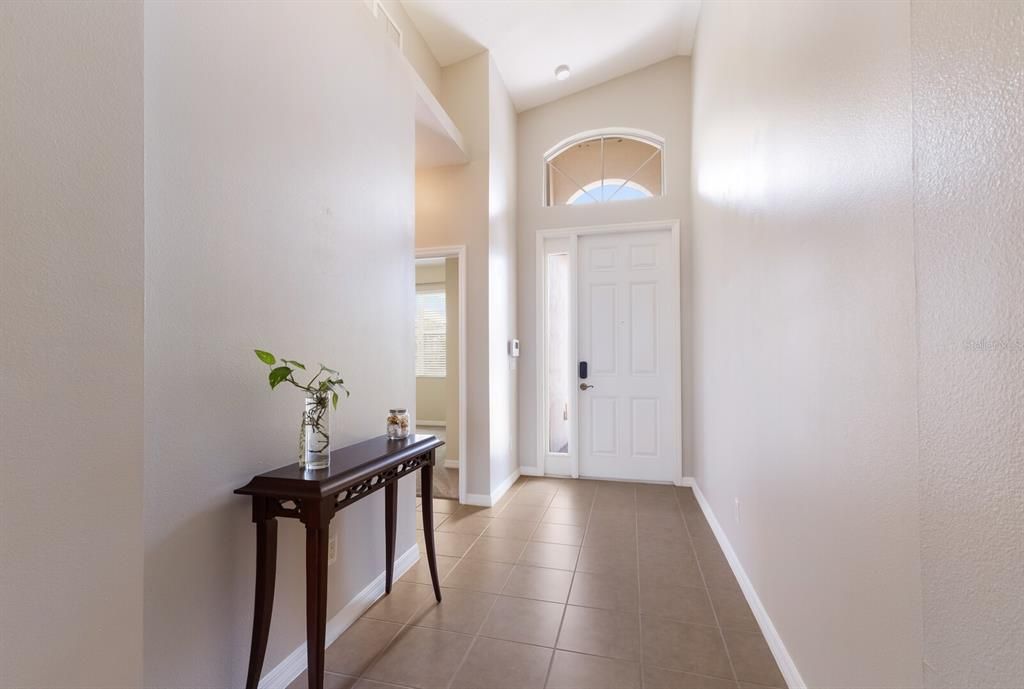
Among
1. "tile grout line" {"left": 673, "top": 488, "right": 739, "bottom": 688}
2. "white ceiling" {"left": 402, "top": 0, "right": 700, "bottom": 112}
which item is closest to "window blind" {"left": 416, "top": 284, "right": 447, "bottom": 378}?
"white ceiling" {"left": 402, "top": 0, "right": 700, "bottom": 112}

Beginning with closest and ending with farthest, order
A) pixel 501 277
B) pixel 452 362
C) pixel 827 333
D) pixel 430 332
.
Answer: pixel 827 333
pixel 501 277
pixel 452 362
pixel 430 332

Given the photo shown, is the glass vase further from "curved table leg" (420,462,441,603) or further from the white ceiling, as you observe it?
the white ceiling

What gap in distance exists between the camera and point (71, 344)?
92 centimetres

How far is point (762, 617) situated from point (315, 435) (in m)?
1.99

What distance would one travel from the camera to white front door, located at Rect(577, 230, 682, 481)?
4.04m

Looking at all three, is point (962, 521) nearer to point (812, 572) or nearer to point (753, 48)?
point (812, 572)

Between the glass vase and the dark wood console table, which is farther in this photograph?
the glass vase

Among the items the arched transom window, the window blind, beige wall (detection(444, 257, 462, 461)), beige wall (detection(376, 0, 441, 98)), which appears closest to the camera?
beige wall (detection(376, 0, 441, 98))

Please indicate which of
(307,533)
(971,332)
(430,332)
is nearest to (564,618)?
(307,533)

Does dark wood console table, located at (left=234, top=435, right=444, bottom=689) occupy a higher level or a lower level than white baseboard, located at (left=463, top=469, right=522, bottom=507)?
higher

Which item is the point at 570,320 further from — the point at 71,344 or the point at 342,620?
the point at 71,344

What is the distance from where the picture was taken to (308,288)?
178 centimetres

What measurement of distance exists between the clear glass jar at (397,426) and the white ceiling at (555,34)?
2.83 meters

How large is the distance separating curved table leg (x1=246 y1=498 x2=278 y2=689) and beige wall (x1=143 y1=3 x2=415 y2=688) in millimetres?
72
